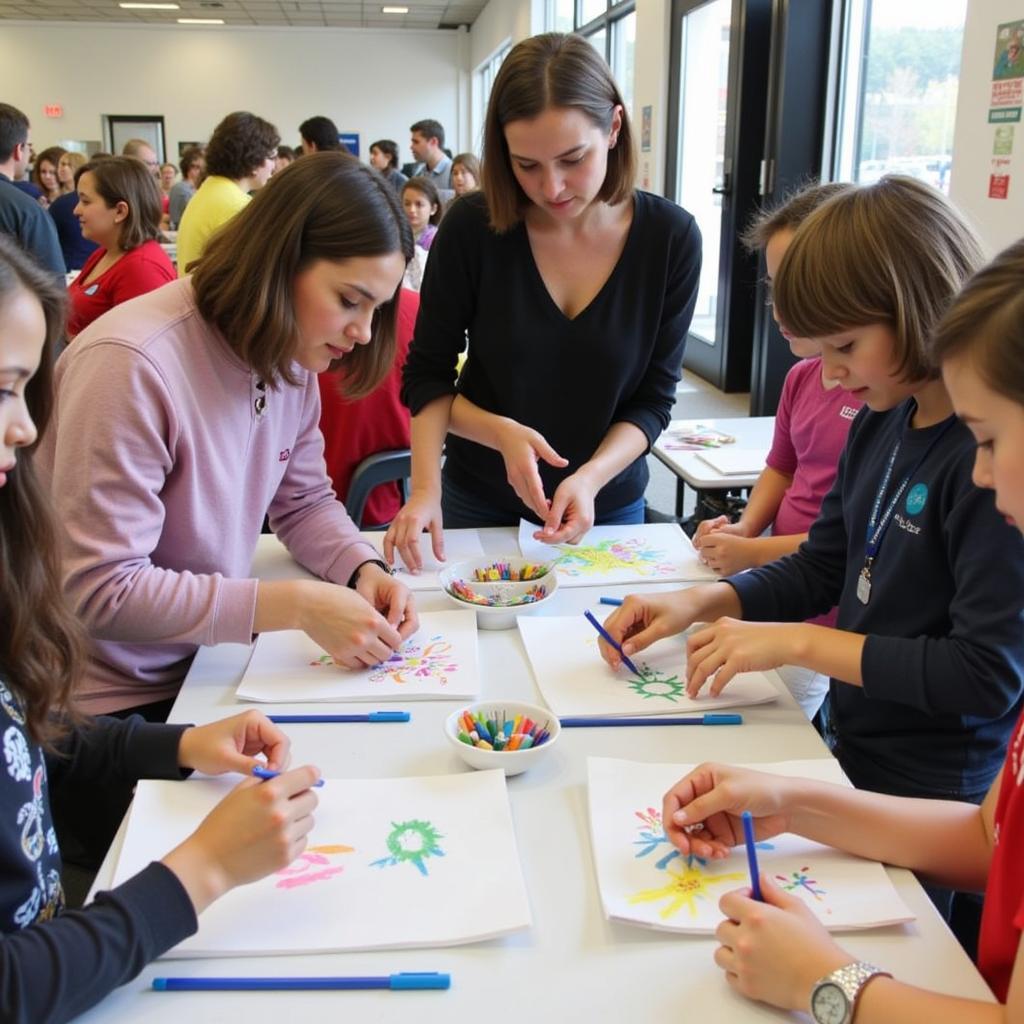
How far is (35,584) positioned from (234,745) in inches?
9.5

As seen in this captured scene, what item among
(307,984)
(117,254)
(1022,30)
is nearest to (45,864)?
(307,984)

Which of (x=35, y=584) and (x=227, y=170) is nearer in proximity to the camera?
(x=35, y=584)

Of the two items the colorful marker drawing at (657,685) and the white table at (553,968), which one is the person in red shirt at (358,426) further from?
the white table at (553,968)

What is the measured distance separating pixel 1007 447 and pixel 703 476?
1.50 metres

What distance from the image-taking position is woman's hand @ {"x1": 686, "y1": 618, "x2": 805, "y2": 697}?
1144mm

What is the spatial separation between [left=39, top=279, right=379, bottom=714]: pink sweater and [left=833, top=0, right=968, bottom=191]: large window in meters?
2.73

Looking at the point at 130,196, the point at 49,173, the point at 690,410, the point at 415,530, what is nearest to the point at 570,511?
the point at 415,530

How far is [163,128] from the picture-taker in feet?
44.6

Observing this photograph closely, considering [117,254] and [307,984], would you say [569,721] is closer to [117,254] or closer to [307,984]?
[307,984]

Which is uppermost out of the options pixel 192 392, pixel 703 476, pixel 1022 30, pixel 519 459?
pixel 1022 30

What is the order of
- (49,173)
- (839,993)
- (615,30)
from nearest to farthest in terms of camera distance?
1. (839,993)
2. (615,30)
3. (49,173)

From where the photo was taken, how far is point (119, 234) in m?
3.69

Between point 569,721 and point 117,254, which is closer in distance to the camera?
point 569,721

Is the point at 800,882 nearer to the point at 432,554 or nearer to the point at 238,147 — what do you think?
the point at 432,554
